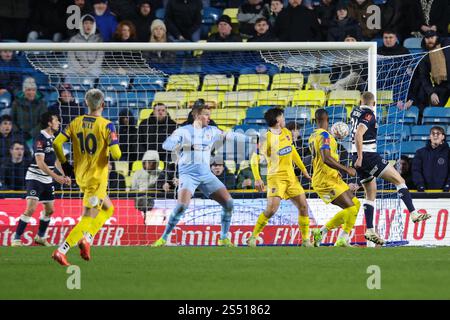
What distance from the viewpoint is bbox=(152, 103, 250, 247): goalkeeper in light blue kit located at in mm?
16328

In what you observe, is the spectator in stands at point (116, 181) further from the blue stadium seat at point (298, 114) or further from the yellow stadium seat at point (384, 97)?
the yellow stadium seat at point (384, 97)

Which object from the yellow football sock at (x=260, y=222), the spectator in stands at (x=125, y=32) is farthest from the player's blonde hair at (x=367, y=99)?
the spectator in stands at (x=125, y=32)

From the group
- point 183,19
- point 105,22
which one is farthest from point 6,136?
point 183,19

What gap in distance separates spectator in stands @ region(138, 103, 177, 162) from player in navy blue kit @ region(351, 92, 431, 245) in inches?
145

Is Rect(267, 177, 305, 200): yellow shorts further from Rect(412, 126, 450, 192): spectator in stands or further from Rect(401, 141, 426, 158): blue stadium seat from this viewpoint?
Rect(401, 141, 426, 158): blue stadium seat

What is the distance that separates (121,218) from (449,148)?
5680 millimetres

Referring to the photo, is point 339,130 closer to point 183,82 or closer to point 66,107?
point 183,82

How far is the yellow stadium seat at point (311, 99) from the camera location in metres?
18.9

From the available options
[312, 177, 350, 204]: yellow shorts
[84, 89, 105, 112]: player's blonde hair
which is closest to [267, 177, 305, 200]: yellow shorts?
[312, 177, 350, 204]: yellow shorts

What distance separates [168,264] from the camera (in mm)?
12547

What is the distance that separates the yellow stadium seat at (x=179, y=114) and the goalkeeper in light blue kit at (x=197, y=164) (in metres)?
2.48

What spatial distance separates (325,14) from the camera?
72.1 ft

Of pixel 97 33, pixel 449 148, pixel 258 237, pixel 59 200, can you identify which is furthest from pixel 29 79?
pixel 449 148

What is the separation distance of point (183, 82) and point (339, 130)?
11.5 feet
